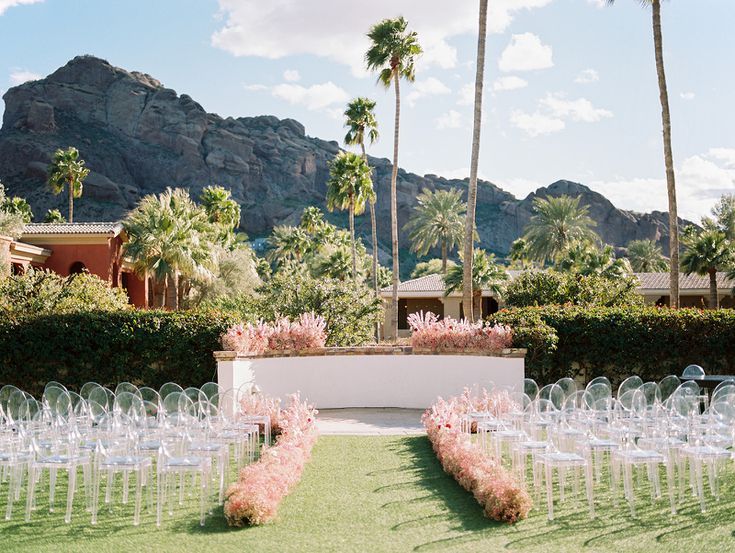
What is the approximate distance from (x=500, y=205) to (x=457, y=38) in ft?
303

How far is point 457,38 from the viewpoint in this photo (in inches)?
1004

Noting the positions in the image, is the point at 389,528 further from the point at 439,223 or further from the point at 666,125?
the point at 439,223

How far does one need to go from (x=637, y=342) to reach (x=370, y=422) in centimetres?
550

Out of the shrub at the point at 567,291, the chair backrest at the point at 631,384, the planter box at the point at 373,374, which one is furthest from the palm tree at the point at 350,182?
the chair backrest at the point at 631,384

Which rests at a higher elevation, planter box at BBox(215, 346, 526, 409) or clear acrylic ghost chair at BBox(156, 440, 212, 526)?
planter box at BBox(215, 346, 526, 409)

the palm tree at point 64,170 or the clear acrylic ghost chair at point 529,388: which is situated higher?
the palm tree at point 64,170

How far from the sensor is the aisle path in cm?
1241

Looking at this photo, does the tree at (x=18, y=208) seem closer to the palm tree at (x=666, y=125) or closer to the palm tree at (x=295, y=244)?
the palm tree at (x=295, y=244)

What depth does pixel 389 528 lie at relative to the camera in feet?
22.1

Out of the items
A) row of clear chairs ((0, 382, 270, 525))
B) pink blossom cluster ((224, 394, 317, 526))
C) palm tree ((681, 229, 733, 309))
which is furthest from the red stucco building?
palm tree ((681, 229, 733, 309))

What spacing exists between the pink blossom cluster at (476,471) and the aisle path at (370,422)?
5.05 feet

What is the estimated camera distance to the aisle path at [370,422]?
488 inches

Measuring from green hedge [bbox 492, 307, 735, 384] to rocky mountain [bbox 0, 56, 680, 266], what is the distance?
278 feet

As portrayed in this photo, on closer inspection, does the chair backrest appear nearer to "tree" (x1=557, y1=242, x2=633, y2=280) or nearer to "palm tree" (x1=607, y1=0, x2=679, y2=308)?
"palm tree" (x1=607, y1=0, x2=679, y2=308)
